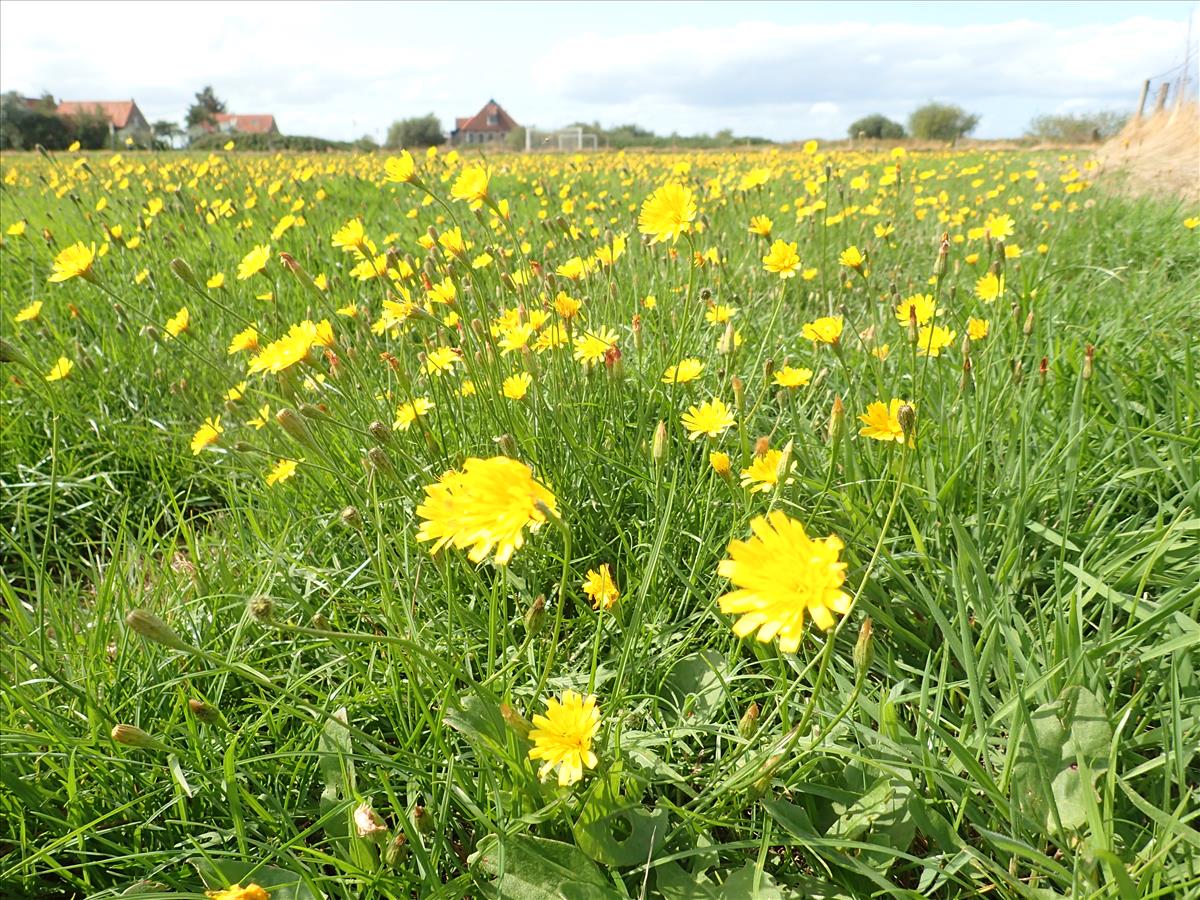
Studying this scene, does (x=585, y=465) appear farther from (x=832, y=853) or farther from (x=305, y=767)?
(x=832, y=853)

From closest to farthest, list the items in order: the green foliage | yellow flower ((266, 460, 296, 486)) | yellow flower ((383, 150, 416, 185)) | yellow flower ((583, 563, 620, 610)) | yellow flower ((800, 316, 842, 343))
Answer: yellow flower ((583, 563, 620, 610))
yellow flower ((800, 316, 842, 343))
yellow flower ((266, 460, 296, 486))
yellow flower ((383, 150, 416, 185))
the green foliage

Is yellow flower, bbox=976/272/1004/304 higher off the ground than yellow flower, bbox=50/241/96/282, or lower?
lower

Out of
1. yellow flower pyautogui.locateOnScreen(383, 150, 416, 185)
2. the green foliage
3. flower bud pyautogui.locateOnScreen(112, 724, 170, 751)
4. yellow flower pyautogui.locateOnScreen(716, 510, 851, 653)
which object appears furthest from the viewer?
the green foliage

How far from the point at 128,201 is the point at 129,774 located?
18.1 ft

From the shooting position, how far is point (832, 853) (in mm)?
1013

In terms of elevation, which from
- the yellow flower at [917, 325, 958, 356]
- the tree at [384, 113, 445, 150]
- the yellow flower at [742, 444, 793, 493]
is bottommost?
the yellow flower at [742, 444, 793, 493]

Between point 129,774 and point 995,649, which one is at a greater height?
point 995,649

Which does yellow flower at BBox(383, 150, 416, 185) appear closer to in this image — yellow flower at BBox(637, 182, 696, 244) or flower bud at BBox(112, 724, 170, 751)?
yellow flower at BBox(637, 182, 696, 244)

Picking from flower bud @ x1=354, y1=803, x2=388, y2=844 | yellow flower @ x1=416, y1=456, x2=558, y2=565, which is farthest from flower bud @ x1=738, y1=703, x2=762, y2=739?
flower bud @ x1=354, y1=803, x2=388, y2=844

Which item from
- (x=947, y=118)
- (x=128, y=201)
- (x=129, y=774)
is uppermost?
(x=947, y=118)

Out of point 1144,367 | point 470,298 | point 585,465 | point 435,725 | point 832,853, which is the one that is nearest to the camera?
point 832,853

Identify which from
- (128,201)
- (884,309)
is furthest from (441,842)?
(128,201)

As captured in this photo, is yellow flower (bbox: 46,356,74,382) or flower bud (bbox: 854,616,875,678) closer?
flower bud (bbox: 854,616,875,678)

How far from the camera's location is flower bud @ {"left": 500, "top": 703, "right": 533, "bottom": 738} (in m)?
0.99
